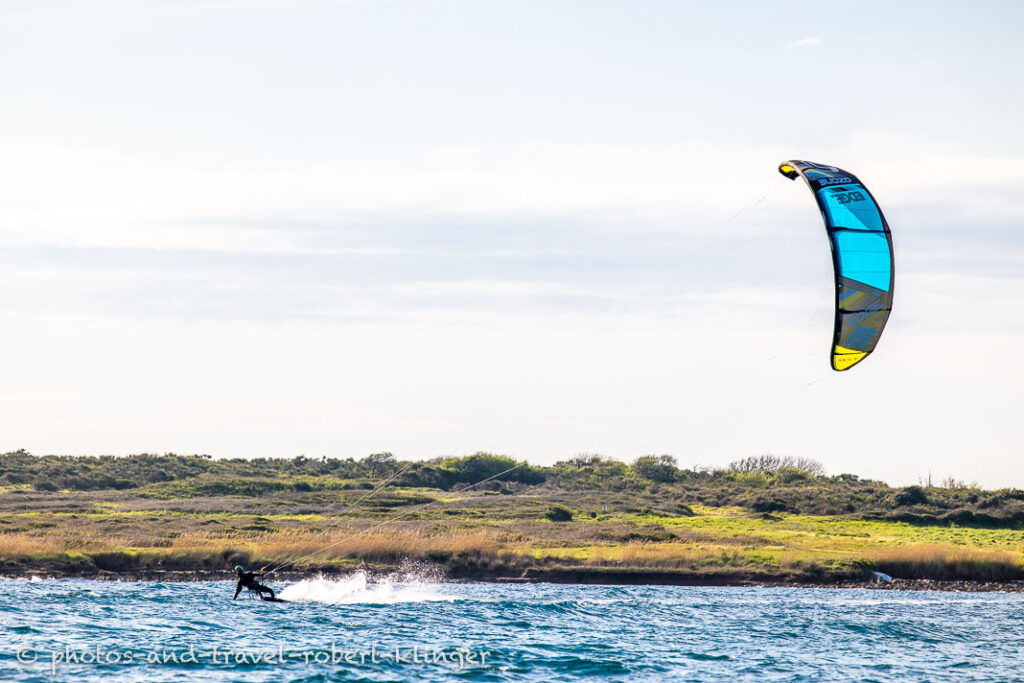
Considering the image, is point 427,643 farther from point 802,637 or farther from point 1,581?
point 1,581

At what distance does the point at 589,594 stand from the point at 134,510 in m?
32.1

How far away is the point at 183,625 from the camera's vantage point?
27.4m

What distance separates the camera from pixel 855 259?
20906mm

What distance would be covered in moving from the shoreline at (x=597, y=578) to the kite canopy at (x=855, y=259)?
70.0 ft

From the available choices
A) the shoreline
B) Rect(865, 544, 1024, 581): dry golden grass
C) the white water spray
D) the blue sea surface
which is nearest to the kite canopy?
the blue sea surface

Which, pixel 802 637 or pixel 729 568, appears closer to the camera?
pixel 802 637

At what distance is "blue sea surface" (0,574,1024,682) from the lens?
23719 mm

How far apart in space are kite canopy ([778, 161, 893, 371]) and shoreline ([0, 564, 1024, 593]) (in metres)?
21.3

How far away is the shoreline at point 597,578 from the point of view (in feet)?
125

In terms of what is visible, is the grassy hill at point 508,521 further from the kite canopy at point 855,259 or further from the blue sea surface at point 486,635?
the kite canopy at point 855,259

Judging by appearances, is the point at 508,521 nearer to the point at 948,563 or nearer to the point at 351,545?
the point at 351,545

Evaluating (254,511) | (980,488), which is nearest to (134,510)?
(254,511)

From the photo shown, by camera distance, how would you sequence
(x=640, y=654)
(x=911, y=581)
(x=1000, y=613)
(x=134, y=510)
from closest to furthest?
(x=640, y=654), (x=1000, y=613), (x=911, y=581), (x=134, y=510)

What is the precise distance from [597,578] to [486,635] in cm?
1339
